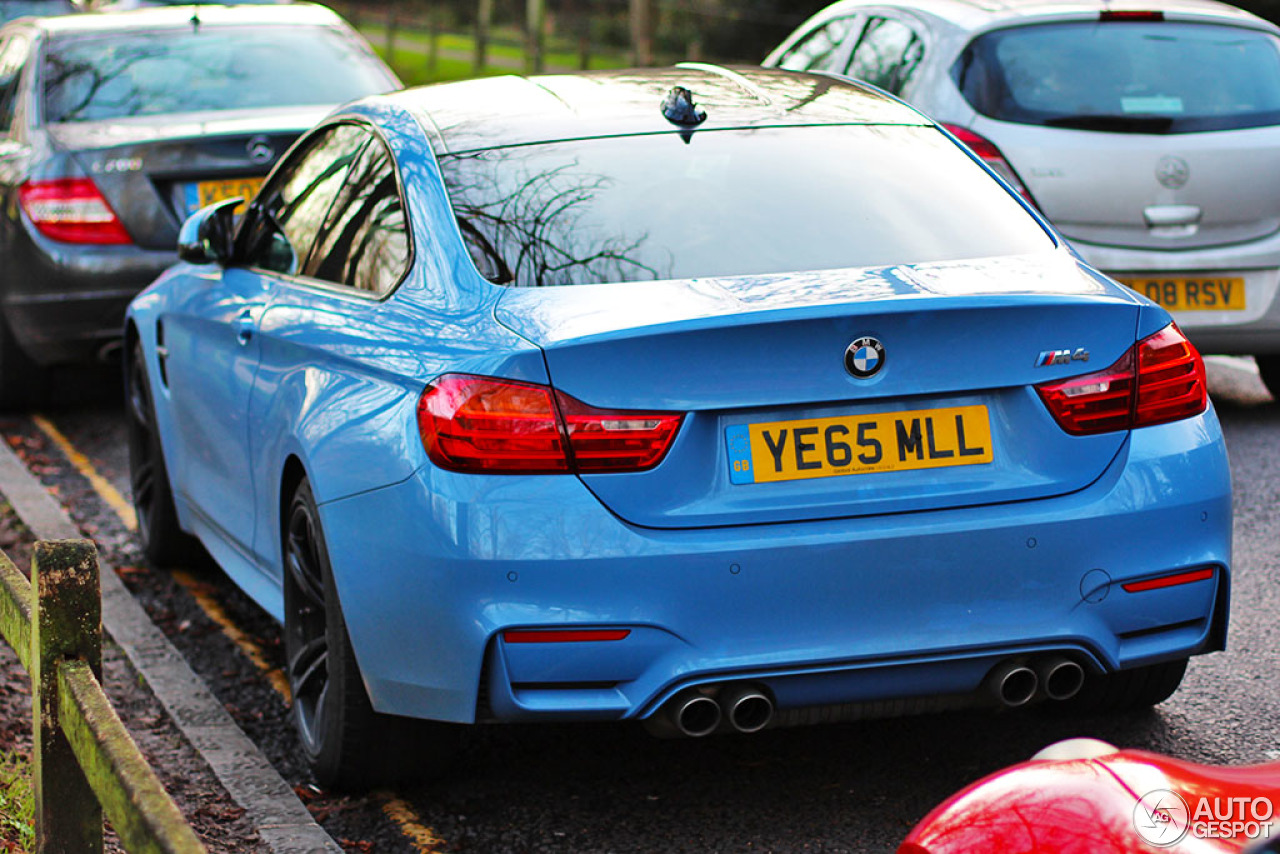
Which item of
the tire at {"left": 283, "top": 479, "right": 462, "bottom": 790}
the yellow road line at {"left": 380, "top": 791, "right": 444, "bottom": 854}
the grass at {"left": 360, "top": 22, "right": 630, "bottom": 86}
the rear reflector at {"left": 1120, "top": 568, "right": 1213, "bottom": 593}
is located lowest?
the grass at {"left": 360, "top": 22, "right": 630, "bottom": 86}

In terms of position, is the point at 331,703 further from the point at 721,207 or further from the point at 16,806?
the point at 721,207

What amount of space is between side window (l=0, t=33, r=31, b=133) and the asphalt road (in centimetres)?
572

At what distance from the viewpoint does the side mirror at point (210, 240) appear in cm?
557

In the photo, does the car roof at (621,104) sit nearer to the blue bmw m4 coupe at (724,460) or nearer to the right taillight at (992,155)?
the blue bmw m4 coupe at (724,460)

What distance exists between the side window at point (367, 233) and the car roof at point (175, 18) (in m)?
5.13

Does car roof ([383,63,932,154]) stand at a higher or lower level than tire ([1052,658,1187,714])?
higher

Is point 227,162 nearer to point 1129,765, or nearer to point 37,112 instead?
point 37,112

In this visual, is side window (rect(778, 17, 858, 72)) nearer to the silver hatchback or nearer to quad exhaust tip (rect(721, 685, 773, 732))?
the silver hatchback

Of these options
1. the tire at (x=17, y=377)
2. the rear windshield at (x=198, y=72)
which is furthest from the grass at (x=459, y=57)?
the tire at (x=17, y=377)

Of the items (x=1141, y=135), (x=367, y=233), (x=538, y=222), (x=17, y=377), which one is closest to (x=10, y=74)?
(x=17, y=377)

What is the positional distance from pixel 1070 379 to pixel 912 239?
600 millimetres

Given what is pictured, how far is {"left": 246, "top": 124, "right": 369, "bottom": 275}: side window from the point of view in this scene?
5.00m

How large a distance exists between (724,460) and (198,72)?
626 centimetres

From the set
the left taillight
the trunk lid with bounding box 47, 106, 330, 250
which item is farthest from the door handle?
the left taillight
